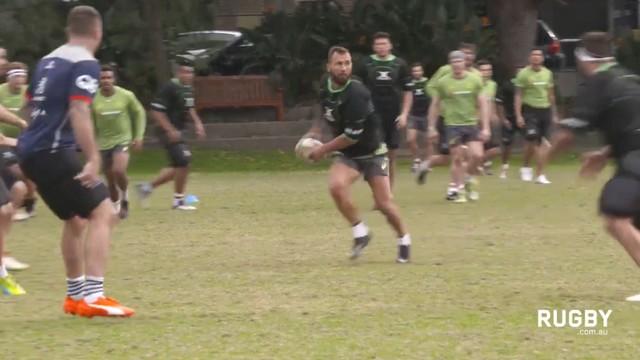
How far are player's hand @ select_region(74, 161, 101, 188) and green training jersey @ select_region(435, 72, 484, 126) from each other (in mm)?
10278

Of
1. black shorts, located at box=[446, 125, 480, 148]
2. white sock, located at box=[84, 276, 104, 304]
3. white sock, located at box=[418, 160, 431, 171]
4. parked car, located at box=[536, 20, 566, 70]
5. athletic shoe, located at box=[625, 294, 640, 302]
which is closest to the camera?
white sock, located at box=[84, 276, 104, 304]

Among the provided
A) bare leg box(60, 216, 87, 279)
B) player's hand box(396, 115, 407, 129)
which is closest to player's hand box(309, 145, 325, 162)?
bare leg box(60, 216, 87, 279)

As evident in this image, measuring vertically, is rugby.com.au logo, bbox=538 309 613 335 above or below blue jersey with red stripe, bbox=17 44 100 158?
below

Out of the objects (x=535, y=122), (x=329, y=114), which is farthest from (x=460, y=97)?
(x=329, y=114)

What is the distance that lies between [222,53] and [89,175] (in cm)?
2509

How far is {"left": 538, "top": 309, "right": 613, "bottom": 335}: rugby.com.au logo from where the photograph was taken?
8861 mm

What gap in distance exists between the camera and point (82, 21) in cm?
941

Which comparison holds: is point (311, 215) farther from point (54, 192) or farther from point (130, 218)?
point (54, 192)

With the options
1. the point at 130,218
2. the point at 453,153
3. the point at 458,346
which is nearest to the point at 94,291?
the point at 458,346

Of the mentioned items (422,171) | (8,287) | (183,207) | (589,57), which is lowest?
(422,171)

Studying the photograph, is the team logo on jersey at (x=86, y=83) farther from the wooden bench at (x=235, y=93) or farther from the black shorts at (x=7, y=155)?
the wooden bench at (x=235, y=93)

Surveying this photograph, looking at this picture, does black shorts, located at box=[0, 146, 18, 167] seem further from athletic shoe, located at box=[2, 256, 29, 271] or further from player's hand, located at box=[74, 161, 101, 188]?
player's hand, located at box=[74, 161, 101, 188]

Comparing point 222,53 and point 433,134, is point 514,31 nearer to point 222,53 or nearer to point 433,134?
point 222,53

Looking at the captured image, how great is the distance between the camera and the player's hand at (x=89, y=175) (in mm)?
9195
